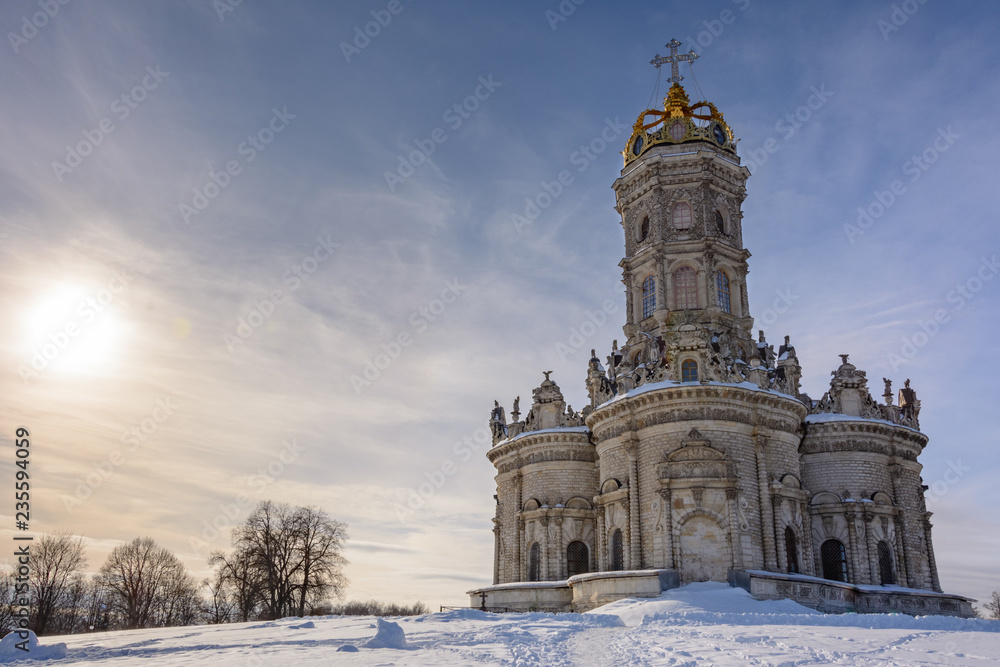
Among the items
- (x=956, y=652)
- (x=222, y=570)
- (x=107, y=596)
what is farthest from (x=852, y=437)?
(x=107, y=596)

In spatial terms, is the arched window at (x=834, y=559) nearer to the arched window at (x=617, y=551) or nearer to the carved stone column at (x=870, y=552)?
the carved stone column at (x=870, y=552)

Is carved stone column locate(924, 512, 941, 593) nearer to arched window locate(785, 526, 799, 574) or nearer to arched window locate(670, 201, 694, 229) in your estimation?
arched window locate(785, 526, 799, 574)

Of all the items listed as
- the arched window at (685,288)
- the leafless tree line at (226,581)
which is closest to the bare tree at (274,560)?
the leafless tree line at (226,581)

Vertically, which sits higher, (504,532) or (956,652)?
(504,532)

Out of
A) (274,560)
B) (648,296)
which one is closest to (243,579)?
(274,560)

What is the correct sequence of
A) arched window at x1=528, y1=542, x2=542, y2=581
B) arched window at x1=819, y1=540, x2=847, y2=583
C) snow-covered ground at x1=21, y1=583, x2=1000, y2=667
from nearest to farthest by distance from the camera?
snow-covered ground at x1=21, y1=583, x2=1000, y2=667, arched window at x1=819, y1=540, x2=847, y2=583, arched window at x1=528, y1=542, x2=542, y2=581

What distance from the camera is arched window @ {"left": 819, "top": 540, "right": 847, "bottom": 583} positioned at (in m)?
38.0

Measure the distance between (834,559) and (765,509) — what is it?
22.7 ft

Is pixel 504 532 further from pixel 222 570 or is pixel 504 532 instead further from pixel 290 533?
pixel 222 570

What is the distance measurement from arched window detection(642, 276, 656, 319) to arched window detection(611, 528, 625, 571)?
12.3 m

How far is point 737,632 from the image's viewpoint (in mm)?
17734

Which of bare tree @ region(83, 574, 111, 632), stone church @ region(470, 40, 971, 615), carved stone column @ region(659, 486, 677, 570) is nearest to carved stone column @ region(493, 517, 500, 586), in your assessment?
stone church @ region(470, 40, 971, 615)

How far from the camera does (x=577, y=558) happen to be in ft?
133

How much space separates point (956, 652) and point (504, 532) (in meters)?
31.3
